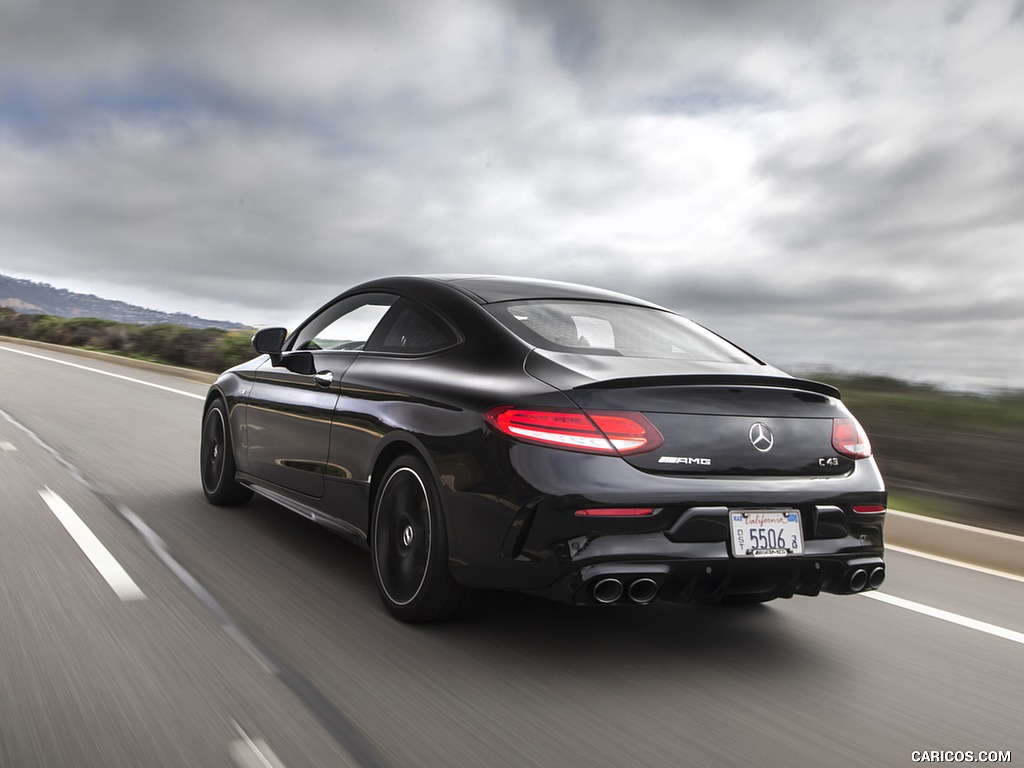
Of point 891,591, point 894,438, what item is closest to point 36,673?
Result: point 891,591

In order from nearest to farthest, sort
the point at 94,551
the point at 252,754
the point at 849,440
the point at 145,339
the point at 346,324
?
the point at 252,754 < the point at 849,440 < the point at 94,551 < the point at 346,324 < the point at 145,339

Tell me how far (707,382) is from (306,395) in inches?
96.2

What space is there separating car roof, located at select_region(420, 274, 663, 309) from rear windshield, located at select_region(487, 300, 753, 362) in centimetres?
8

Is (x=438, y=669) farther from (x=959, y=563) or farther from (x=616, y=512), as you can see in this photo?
(x=959, y=563)

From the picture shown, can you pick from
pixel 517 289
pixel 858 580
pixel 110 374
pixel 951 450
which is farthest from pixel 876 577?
pixel 110 374

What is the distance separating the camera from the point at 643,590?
3.63 meters

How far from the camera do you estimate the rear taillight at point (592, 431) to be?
3.64 meters

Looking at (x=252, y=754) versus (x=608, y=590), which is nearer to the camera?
(x=252, y=754)


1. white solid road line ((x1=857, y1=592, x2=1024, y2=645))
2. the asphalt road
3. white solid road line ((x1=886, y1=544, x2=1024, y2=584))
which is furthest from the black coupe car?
white solid road line ((x1=886, y1=544, x2=1024, y2=584))

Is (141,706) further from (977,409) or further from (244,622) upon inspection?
(977,409)

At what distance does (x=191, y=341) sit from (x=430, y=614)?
2217 centimetres

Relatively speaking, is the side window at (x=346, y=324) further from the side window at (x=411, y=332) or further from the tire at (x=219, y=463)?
the tire at (x=219, y=463)

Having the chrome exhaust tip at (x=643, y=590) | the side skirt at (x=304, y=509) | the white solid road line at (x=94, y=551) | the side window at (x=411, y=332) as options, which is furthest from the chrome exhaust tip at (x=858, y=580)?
the white solid road line at (x=94, y=551)

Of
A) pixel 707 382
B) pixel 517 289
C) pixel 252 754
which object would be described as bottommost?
pixel 252 754
